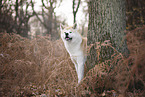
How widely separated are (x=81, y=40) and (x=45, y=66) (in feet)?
3.84

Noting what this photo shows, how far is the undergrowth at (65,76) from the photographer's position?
Answer: 1154mm

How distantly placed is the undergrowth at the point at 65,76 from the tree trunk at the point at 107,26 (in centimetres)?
22

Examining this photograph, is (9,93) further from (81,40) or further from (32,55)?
(81,40)

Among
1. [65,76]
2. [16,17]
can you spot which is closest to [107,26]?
[65,76]

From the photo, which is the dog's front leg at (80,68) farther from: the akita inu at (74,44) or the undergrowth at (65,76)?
the undergrowth at (65,76)

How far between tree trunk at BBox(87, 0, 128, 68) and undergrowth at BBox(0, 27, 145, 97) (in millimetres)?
223

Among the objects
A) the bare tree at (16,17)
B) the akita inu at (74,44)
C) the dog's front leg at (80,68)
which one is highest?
the bare tree at (16,17)

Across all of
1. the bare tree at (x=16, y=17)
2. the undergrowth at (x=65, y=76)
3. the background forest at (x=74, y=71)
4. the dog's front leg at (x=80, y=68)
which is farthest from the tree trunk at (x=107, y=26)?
the bare tree at (x=16, y=17)

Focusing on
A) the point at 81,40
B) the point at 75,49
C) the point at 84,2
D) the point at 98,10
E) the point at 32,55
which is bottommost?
the point at 32,55

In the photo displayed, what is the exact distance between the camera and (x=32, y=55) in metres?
3.39

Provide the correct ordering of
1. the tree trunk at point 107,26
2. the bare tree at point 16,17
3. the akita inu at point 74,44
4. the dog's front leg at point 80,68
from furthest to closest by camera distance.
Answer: the bare tree at point 16,17 → the akita inu at point 74,44 → the dog's front leg at point 80,68 → the tree trunk at point 107,26

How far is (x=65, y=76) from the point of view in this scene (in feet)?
8.18

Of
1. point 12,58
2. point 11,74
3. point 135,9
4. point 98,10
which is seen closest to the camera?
point 98,10

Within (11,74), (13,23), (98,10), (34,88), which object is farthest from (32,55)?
(13,23)
